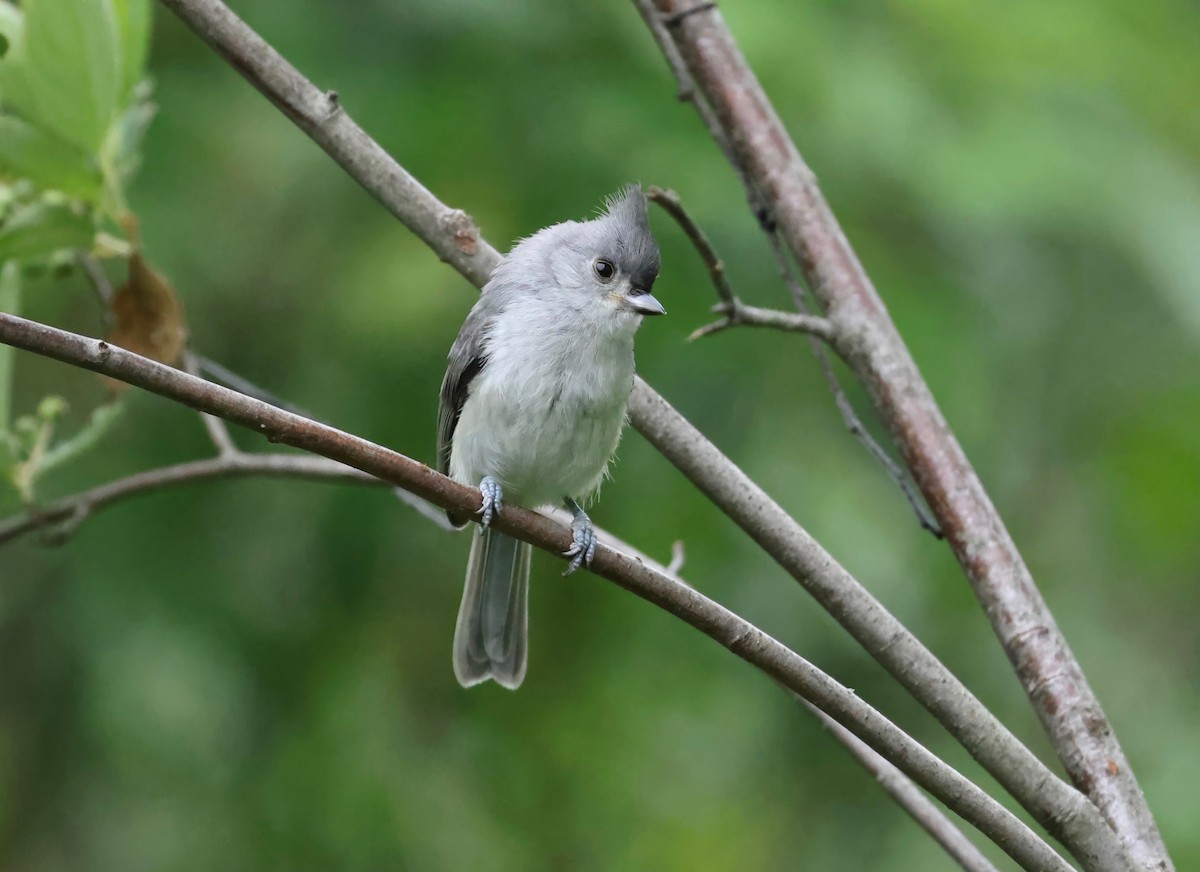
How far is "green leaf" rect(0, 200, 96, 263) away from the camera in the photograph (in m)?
2.60

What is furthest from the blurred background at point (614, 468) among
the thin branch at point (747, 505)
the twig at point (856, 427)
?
the thin branch at point (747, 505)

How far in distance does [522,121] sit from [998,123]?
1.33 metres

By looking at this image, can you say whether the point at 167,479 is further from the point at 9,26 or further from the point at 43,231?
the point at 9,26

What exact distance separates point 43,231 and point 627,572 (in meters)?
1.51

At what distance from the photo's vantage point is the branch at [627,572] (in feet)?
5.26

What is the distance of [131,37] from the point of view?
8.95 feet

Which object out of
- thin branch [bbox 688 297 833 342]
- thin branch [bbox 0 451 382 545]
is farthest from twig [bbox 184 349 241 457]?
thin branch [bbox 688 297 833 342]

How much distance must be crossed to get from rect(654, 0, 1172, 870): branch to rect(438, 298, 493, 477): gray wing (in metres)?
0.72

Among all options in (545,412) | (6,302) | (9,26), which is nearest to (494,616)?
(545,412)

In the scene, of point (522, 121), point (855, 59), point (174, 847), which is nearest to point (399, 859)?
point (174, 847)

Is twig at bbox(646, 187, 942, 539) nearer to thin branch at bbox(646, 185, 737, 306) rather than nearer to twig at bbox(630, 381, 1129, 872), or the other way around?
thin branch at bbox(646, 185, 737, 306)

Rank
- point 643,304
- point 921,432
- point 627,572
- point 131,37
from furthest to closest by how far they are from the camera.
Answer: point 643,304
point 131,37
point 921,432
point 627,572

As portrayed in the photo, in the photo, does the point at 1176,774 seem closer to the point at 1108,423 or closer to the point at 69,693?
the point at 1108,423

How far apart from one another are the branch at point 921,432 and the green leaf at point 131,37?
1115mm
